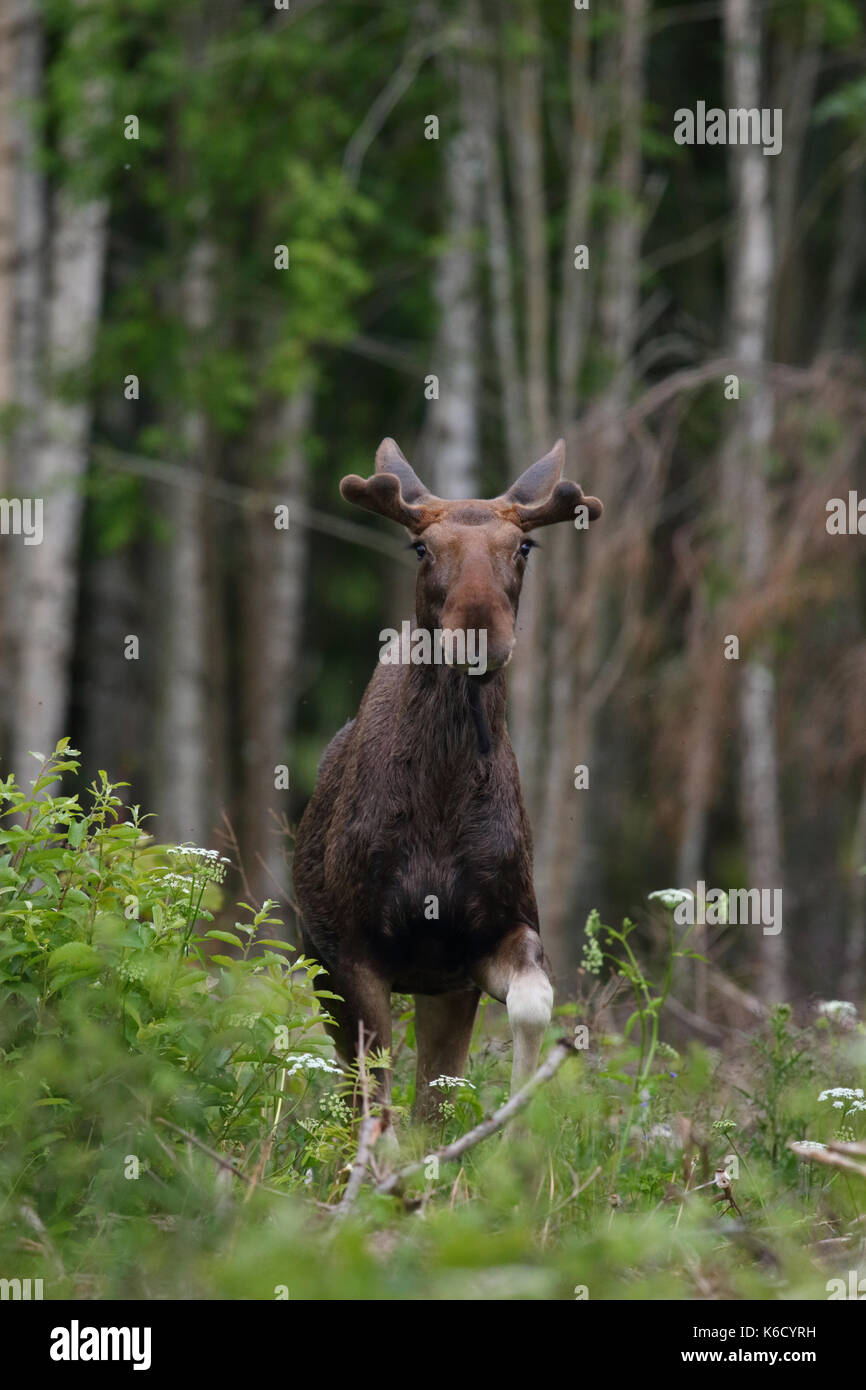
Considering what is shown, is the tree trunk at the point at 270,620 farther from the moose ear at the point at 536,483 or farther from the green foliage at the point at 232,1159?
the green foliage at the point at 232,1159

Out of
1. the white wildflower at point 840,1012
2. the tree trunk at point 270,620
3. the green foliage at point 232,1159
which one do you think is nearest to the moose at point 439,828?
the green foliage at point 232,1159

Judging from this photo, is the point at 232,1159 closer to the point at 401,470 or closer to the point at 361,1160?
the point at 361,1160

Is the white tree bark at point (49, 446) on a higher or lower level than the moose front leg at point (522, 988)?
higher

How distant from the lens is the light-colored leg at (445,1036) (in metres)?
7.03

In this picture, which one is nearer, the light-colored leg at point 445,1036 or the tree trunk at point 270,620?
the light-colored leg at point 445,1036

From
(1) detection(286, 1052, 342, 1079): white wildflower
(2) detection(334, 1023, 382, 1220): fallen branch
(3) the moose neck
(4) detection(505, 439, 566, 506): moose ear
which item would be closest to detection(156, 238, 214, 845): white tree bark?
(4) detection(505, 439, 566, 506): moose ear

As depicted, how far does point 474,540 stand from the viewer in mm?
6445

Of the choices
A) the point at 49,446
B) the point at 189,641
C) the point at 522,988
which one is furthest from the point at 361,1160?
the point at 189,641

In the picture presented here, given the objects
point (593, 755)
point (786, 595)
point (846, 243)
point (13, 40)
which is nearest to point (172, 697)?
point (593, 755)

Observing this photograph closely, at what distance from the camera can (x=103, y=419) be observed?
23703mm

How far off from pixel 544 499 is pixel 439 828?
4.39ft

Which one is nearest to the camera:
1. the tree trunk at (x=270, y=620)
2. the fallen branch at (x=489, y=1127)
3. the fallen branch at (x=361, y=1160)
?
the fallen branch at (x=361, y=1160)

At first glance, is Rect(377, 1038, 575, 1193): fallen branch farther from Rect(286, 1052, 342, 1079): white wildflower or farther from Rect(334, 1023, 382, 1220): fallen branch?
Rect(286, 1052, 342, 1079): white wildflower

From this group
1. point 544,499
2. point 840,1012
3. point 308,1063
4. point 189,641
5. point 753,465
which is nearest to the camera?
point 308,1063
